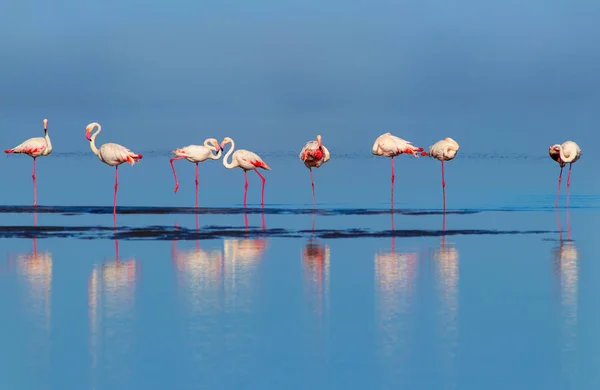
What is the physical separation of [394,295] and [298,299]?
83 cm

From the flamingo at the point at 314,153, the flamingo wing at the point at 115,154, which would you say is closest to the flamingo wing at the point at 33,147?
the flamingo wing at the point at 115,154

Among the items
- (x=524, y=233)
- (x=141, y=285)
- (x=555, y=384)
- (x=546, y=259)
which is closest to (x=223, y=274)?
(x=141, y=285)

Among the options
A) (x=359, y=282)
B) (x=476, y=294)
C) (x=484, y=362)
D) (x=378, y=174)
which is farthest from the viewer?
(x=378, y=174)

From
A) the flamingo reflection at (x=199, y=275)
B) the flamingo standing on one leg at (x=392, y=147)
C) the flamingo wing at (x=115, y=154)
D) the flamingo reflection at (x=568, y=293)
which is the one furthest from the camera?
the flamingo standing on one leg at (x=392, y=147)

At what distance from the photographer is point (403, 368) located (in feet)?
22.9

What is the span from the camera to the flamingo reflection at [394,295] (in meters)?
7.68

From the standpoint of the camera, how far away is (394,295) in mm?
9609

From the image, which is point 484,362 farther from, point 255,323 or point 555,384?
point 255,323

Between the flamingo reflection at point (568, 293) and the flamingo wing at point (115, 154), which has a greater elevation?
the flamingo wing at point (115, 154)

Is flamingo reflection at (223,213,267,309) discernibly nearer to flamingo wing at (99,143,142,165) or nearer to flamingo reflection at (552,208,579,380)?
flamingo reflection at (552,208,579,380)

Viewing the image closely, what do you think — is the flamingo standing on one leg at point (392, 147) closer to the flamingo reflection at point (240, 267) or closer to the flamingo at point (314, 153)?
the flamingo at point (314, 153)

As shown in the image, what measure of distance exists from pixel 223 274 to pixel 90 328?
2854 mm

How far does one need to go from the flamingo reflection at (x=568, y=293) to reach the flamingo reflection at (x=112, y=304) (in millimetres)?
2856

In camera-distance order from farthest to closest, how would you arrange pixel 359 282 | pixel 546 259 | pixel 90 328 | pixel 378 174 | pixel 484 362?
pixel 378 174 → pixel 546 259 → pixel 359 282 → pixel 90 328 → pixel 484 362
